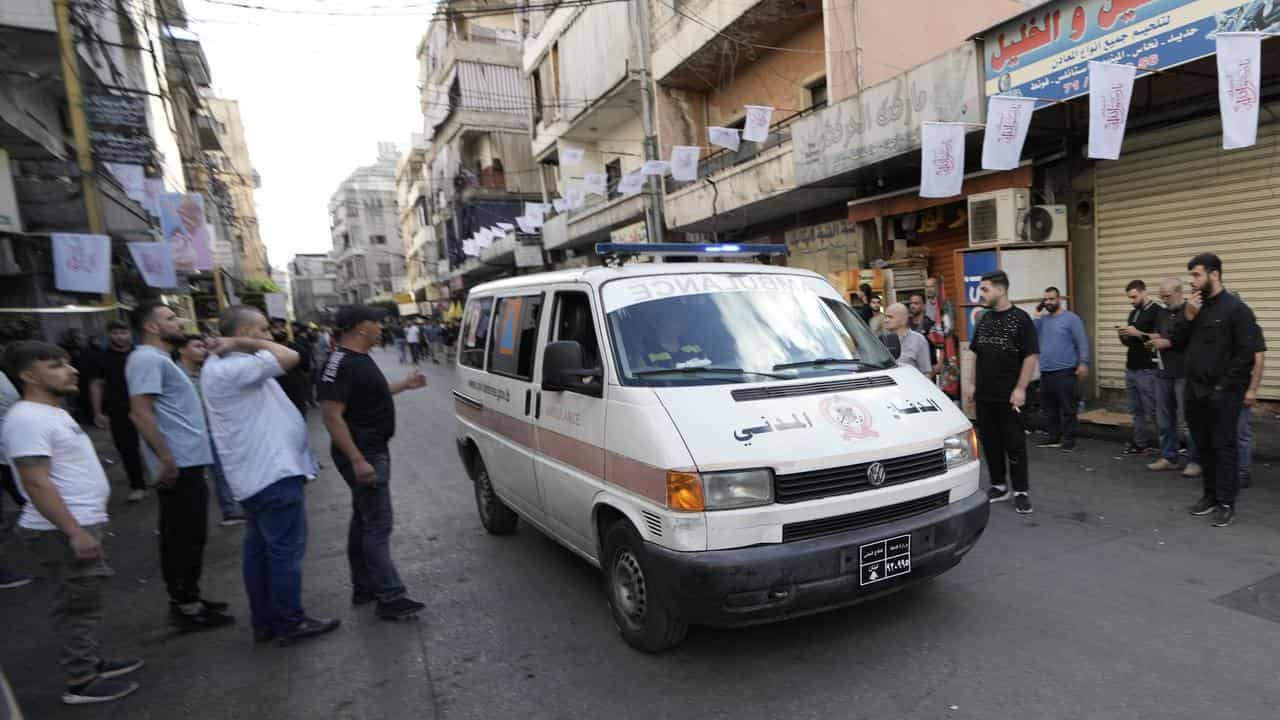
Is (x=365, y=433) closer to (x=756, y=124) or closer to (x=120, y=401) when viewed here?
(x=120, y=401)

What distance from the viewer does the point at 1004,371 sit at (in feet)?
17.3

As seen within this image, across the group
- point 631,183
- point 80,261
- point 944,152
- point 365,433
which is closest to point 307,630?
point 365,433

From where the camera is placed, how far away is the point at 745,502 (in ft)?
10.1

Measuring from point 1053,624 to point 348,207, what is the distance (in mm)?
93194

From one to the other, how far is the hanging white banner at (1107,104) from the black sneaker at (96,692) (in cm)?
914

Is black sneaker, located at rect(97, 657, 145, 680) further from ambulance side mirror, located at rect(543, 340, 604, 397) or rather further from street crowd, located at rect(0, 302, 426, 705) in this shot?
ambulance side mirror, located at rect(543, 340, 604, 397)

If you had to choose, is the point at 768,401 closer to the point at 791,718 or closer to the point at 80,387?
the point at 791,718

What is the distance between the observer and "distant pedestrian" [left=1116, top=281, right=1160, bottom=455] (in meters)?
6.87

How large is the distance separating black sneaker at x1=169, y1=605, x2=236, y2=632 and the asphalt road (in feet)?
0.32

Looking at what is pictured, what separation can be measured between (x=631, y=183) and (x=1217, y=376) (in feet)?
44.1

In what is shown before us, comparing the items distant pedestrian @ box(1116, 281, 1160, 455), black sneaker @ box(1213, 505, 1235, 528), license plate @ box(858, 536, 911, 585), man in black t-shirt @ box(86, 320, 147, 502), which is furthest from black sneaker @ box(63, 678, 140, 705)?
distant pedestrian @ box(1116, 281, 1160, 455)

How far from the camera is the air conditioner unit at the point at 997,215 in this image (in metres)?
9.39

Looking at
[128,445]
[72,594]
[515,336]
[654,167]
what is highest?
[654,167]

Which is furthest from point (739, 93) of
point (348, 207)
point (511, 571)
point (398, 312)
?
point (348, 207)
